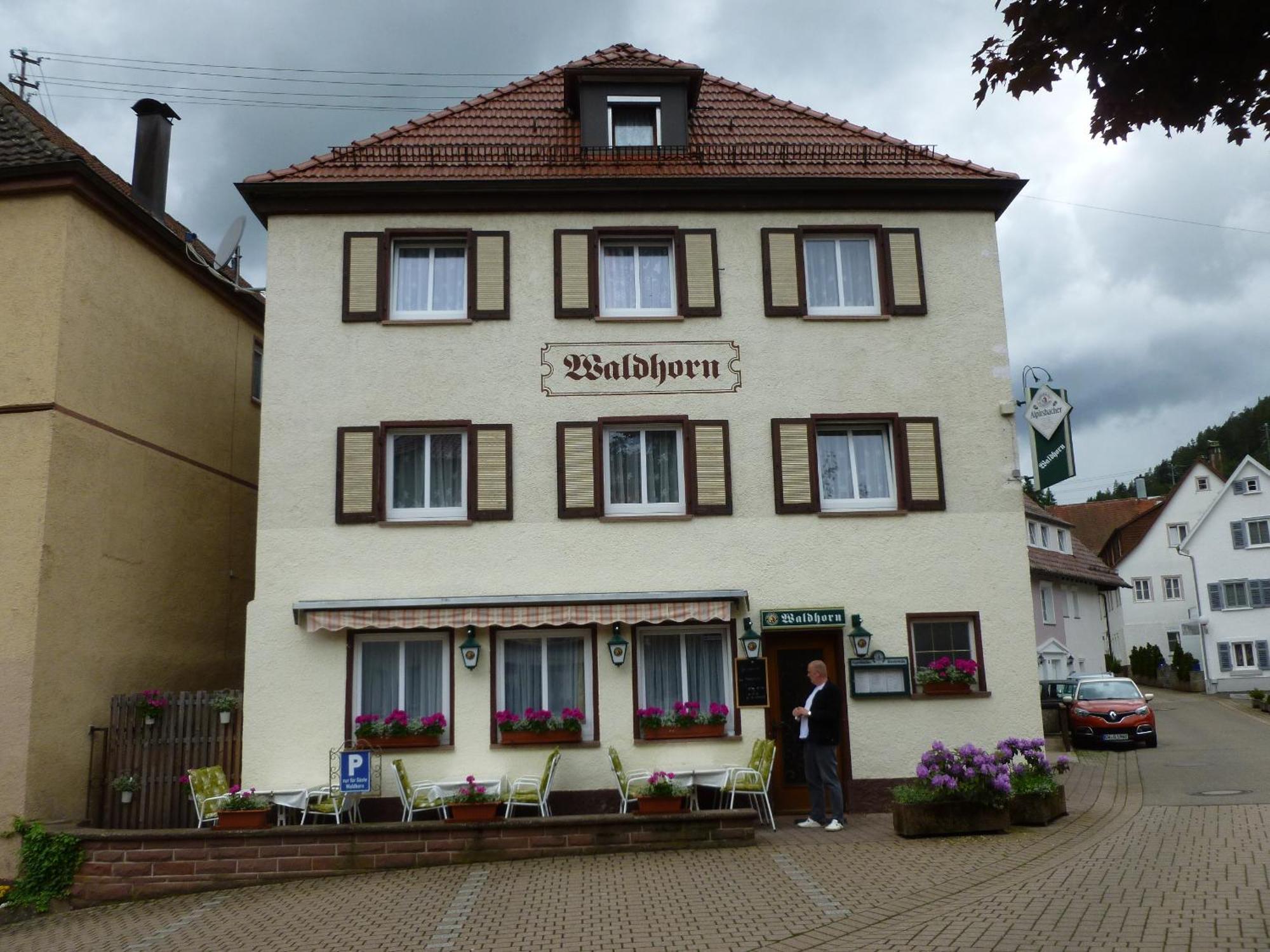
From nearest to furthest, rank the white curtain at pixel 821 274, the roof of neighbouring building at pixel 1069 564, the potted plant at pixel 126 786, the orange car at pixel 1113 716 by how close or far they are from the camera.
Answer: the potted plant at pixel 126 786, the white curtain at pixel 821 274, the orange car at pixel 1113 716, the roof of neighbouring building at pixel 1069 564

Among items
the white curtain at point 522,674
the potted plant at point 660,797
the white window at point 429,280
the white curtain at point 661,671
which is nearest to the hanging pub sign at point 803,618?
the white curtain at point 661,671

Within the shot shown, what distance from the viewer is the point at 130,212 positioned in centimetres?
1486

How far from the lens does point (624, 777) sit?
13.1 m

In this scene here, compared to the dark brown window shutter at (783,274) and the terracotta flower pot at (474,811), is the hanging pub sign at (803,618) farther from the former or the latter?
the terracotta flower pot at (474,811)

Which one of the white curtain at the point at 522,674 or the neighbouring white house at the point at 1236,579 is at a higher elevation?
the neighbouring white house at the point at 1236,579

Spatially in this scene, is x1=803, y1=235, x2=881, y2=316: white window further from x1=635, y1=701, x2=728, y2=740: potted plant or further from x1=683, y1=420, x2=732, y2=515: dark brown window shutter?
x1=635, y1=701, x2=728, y2=740: potted plant

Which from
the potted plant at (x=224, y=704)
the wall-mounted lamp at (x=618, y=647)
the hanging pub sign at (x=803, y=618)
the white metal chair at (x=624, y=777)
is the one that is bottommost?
the white metal chair at (x=624, y=777)

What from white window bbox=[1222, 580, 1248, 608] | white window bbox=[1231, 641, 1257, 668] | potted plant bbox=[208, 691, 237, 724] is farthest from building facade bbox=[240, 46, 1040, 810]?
white window bbox=[1222, 580, 1248, 608]

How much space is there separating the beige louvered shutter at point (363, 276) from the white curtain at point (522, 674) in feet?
15.0

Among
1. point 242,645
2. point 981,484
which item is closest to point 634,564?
point 981,484

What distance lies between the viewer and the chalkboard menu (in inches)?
550

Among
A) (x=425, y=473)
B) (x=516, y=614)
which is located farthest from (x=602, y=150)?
(x=516, y=614)

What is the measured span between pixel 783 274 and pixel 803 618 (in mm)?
4554

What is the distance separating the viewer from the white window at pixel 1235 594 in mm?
48188
